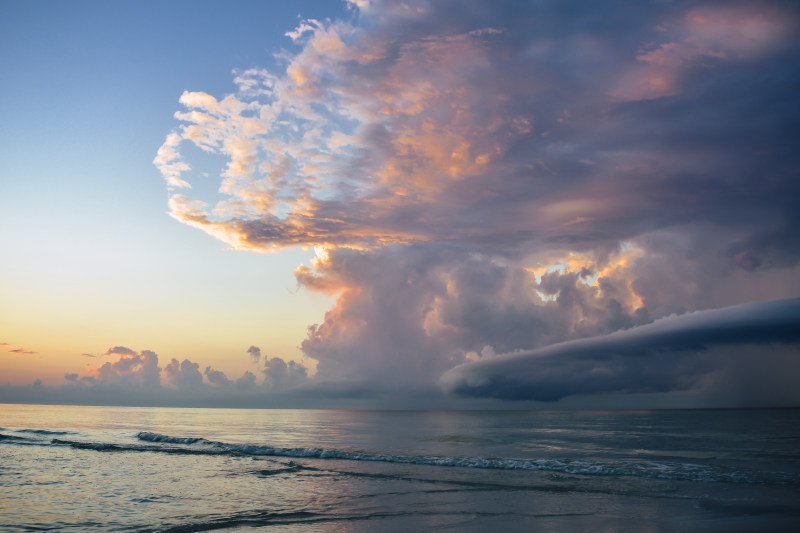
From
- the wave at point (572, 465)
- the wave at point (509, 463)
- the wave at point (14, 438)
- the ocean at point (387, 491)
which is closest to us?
the ocean at point (387, 491)

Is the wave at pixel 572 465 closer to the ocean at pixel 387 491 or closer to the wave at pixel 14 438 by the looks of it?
the ocean at pixel 387 491

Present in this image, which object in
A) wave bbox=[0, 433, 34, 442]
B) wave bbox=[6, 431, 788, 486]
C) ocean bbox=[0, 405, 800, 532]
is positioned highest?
ocean bbox=[0, 405, 800, 532]

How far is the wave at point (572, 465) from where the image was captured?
1164 inches

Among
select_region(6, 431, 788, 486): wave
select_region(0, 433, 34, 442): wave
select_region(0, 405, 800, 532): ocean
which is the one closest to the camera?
select_region(0, 405, 800, 532): ocean

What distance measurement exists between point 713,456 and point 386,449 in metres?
30.6

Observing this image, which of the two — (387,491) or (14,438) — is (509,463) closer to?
(387,491)

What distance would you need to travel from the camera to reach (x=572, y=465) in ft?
113

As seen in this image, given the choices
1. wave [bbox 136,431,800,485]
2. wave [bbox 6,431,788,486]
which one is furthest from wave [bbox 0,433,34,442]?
wave [bbox 136,431,800,485]

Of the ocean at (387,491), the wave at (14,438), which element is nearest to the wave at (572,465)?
the ocean at (387,491)

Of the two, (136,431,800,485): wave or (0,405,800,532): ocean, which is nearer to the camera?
(0,405,800,532): ocean

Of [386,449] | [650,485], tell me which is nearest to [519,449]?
[386,449]

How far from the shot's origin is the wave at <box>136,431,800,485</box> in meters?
29.6

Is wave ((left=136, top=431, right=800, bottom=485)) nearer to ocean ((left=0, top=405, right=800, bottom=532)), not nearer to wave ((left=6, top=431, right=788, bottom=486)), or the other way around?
wave ((left=6, top=431, right=788, bottom=486))

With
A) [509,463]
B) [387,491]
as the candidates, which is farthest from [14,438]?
[509,463]
